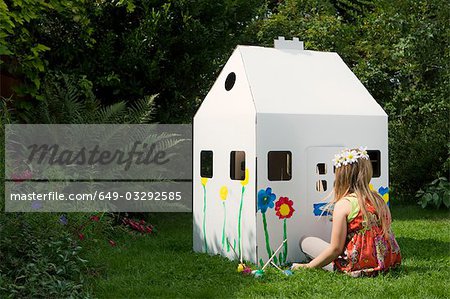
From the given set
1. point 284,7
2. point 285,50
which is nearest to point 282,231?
point 285,50

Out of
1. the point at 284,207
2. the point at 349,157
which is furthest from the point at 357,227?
the point at 284,207

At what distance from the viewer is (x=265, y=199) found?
5168 millimetres

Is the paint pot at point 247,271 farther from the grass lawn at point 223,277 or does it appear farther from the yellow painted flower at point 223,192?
the yellow painted flower at point 223,192

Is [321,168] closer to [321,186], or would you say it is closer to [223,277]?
[321,186]

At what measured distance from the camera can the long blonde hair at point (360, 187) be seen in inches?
190

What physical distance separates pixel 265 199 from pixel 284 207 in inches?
7.9

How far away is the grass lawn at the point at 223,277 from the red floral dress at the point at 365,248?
98 mm

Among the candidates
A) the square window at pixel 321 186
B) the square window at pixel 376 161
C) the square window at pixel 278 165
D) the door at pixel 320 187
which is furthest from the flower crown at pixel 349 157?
the square window at pixel 278 165

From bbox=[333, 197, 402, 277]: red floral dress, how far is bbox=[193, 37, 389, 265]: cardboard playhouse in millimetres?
586

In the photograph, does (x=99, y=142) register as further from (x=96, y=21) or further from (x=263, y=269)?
(x=263, y=269)

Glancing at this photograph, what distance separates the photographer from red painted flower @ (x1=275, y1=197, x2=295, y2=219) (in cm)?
523

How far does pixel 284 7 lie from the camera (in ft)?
42.3

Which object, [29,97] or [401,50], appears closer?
Result: [29,97]

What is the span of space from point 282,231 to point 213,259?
0.66 metres
